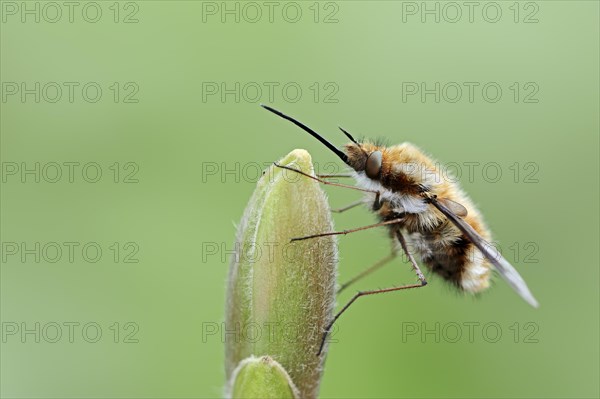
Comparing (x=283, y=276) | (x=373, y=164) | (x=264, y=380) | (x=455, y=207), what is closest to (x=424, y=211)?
(x=455, y=207)

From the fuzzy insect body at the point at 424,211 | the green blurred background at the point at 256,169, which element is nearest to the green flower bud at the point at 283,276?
the fuzzy insect body at the point at 424,211

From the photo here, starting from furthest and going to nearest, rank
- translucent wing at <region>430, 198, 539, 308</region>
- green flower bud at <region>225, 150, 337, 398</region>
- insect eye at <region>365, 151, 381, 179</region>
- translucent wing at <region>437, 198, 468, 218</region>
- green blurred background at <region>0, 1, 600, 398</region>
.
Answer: green blurred background at <region>0, 1, 600, 398</region> → translucent wing at <region>437, 198, 468, 218</region> → insect eye at <region>365, 151, 381, 179</region> → translucent wing at <region>430, 198, 539, 308</region> → green flower bud at <region>225, 150, 337, 398</region>

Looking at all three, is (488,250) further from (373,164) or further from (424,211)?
(373,164)

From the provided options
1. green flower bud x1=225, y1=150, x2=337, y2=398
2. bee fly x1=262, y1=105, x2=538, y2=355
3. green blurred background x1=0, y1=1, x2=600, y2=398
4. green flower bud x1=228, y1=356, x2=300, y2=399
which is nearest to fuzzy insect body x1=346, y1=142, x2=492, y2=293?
bee fly x1=262, y1=105, x2=538, y2=355

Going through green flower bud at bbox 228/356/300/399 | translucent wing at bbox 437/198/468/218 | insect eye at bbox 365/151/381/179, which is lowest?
green flower bud at bbox 228/356/300/399

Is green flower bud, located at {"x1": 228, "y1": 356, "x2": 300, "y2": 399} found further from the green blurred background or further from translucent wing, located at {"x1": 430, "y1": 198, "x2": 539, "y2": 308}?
the green blurred background

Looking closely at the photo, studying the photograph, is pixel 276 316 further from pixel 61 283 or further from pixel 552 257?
pixel 552 257

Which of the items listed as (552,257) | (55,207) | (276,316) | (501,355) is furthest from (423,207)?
Result: (55,207)
